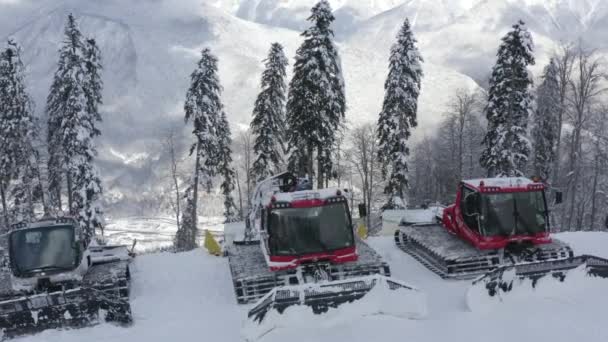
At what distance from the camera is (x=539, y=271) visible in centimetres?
1038

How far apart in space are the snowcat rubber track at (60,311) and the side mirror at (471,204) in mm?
8332

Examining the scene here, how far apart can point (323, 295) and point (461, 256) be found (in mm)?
4423

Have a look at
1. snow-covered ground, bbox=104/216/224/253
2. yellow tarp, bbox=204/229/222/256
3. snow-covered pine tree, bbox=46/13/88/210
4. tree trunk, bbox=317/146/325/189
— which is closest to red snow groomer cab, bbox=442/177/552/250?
yellow tarp, bbox=204/229/222/256

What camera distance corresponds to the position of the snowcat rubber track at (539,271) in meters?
10.1

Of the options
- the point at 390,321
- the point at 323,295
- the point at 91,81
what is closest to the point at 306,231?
the point at 323,295

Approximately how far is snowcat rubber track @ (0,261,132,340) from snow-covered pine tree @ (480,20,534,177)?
24786 mm

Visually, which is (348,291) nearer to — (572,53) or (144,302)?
(144,302)

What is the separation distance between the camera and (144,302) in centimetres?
1187

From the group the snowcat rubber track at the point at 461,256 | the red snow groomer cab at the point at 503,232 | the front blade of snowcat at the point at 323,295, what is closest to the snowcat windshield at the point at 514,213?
the red snow groomer cab at the point at 503,232

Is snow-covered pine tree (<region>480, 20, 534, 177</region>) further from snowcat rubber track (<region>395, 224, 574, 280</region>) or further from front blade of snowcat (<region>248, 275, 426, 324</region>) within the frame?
front blade of snowcat (<region>248, 275, 426, 324</region>)

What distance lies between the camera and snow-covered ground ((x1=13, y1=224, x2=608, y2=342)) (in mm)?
8922

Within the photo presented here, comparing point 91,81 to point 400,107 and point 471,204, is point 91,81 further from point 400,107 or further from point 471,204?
point 471,204

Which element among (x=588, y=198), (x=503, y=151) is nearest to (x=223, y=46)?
(x=588, y=198)

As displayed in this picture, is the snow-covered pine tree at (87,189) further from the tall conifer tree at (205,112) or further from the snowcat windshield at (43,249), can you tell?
the snowcat windshield at (43,249)
